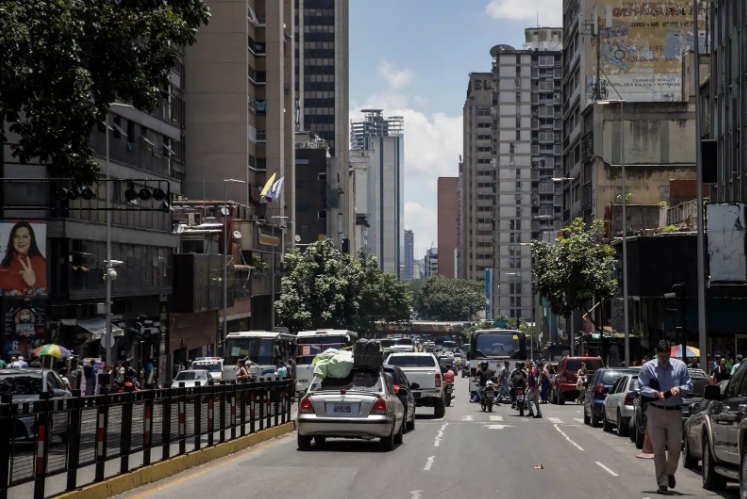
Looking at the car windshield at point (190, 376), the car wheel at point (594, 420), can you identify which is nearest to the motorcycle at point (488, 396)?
the car wheel at point (594, 420)

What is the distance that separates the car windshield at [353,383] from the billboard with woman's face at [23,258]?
23.9m

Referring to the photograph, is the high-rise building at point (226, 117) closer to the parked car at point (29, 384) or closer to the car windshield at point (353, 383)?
the parked car at point (29, 384)

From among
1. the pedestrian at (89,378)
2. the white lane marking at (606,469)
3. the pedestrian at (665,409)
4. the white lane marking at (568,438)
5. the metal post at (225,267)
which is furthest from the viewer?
the metal post at (225,267)

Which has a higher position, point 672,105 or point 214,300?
point 672,105

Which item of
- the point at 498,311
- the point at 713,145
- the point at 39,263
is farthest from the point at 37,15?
the point at 498,311

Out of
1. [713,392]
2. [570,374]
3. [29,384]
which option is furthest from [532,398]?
[713,392]

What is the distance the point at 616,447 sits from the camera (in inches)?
896

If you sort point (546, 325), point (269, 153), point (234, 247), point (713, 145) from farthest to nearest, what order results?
point (546, 325) → point (269, 153) → point (234, 247) → point (713, 145)

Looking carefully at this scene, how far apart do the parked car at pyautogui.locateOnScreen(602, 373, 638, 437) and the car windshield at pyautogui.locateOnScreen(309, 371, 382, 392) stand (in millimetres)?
6216

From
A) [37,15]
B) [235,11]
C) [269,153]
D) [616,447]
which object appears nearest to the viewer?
[37,15]

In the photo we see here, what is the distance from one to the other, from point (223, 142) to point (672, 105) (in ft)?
124

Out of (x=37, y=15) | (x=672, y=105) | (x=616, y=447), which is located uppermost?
(x=672, y=105)

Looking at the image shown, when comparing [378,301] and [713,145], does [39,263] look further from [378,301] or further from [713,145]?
[378,301]

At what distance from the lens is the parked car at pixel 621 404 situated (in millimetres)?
25275
